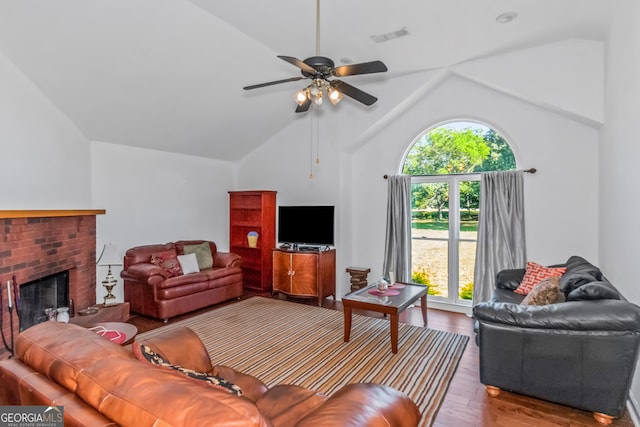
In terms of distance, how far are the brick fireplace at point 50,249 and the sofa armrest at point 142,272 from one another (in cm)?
45

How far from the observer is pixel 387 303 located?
3398 mm

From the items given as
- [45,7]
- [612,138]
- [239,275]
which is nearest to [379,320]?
[239,275]

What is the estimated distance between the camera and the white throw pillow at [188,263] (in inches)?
193

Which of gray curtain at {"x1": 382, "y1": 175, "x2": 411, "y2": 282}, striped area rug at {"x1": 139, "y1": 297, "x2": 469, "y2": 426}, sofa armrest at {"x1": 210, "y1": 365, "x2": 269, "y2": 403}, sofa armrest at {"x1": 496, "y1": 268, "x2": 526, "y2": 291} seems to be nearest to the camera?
sofa armrest at {"x1": 210, "y1": 365, "x2": 269, "y2": 403}

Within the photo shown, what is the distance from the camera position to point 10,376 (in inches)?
52.7

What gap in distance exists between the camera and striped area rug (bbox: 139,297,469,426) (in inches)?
111

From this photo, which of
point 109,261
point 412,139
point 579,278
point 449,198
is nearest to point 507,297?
point 579,278

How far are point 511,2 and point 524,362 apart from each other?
9.89 ft

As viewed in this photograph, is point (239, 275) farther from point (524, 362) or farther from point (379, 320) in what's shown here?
point (524, 362)

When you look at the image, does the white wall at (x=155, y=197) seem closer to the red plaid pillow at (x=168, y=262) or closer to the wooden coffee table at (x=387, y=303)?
the red plaid pillow at (x=168, y=262)

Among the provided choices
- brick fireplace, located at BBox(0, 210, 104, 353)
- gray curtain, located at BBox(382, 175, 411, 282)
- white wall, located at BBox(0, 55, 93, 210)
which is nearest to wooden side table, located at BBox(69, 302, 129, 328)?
brick fireplace, located at BBox(0, 210, 104, 353)

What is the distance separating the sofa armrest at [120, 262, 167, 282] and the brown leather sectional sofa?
2919mm

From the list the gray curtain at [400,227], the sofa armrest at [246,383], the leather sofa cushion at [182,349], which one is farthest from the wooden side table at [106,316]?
the gray curtain at [400,227]

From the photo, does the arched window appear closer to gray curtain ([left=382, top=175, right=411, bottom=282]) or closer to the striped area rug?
gray curtain ([left=382, top=175, right=411, bottom=282])
